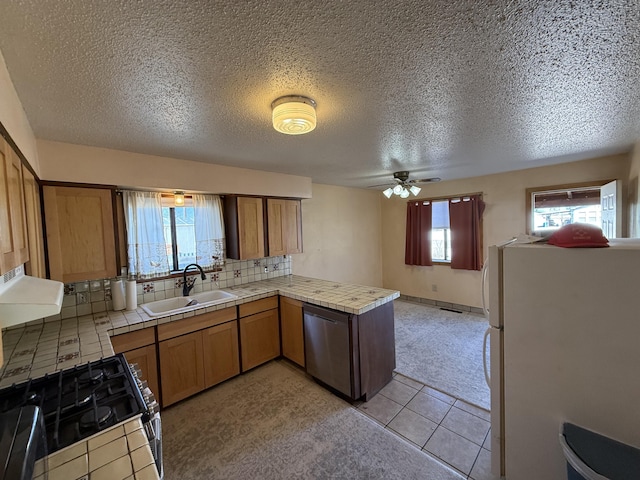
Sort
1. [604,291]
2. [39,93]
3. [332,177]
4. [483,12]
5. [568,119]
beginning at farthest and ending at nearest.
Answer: [332,177] < [568,119] < [39,93] < [604,291] < [483,12]

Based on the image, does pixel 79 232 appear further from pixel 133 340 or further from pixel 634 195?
pixel 634 195

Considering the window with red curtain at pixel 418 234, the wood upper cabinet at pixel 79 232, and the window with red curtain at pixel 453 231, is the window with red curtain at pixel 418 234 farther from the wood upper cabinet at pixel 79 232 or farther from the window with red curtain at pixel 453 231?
the wood upper cabinet at pixel 79 232

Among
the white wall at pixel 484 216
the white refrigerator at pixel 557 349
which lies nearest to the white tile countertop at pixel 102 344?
the white refrigerator at pixel 557 349

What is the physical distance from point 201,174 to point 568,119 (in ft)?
10.7

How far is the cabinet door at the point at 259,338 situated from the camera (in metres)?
2.82

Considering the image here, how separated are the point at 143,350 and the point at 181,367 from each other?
384mm

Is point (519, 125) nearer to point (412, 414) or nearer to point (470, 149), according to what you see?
point (470, 149)

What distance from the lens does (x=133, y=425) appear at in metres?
0.99

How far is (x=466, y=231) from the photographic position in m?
4.44

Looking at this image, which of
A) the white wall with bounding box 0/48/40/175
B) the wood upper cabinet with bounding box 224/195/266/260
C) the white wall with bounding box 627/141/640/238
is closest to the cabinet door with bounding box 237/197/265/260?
the wood upper cabinet with bounding box 224/195/266/260

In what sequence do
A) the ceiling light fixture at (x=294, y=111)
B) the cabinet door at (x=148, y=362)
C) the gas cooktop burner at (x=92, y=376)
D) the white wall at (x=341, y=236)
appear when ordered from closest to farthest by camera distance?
1. the gas cooktop burner at (x=92, y=376)
2. the ceiling light fixture at (x=294, y=111)
3. the cabinet door at (x=148, y=362)
4. the white wall at (x=341, y=236)

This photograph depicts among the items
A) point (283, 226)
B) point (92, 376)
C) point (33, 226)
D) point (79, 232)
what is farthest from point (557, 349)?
point (79, 232)

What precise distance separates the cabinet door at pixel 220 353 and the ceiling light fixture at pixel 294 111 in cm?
206

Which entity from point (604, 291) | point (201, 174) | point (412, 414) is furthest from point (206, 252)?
point (604, 291)
